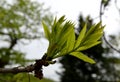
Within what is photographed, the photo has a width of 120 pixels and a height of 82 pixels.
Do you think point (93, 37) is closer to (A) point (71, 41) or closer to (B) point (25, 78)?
(A) point (71, 41)

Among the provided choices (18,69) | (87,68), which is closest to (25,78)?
(18,69)

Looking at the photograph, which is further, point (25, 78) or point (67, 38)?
point (25, 78)

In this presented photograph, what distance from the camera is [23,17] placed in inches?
955

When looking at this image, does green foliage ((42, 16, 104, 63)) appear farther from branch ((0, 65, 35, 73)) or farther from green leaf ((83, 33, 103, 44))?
branch ((0, 65, 35, 73))

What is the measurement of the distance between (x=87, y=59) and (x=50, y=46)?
0.52 ft

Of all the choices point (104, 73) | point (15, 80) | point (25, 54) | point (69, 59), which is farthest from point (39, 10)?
point (15, 80)

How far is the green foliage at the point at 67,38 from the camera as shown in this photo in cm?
138

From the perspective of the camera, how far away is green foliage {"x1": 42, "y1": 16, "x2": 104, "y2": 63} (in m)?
1.38

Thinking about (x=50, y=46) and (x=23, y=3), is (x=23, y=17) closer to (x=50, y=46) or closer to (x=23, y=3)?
(x=23, y=3)

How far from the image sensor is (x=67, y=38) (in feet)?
4.53

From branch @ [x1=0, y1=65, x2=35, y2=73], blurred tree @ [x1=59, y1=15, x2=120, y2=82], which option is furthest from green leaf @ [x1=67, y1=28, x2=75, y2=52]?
blurred tree @ [x1=59, y1=15, x2=120, y2=82]

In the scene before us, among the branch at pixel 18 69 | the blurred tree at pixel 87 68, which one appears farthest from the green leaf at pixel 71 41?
the blurred tree at pixel 87 68

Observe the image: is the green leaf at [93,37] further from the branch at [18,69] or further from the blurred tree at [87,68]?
the blurred tree at [87,68]

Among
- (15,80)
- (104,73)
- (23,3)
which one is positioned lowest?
(104,73)
